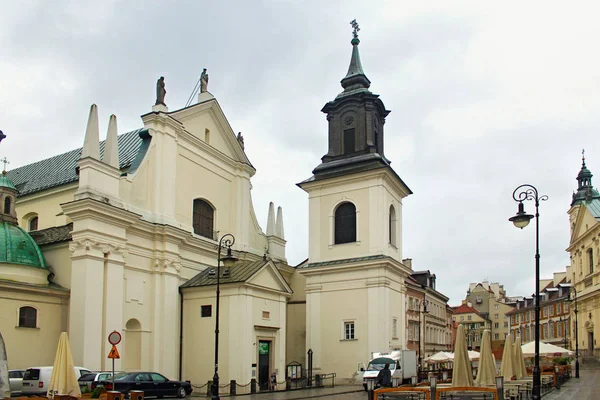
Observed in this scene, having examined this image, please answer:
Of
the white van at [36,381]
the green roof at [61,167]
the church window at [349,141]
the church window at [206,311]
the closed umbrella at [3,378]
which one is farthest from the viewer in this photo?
the church window at [349,141]

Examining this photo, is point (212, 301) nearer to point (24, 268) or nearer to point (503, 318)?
point (24, 268)

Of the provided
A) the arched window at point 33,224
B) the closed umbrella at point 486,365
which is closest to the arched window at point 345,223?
the arched window at point 33,224

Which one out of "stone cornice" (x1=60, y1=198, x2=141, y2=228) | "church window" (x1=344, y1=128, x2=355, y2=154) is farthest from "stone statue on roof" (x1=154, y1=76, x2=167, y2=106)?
"church window" (x1=344, y1=128, x2=355, y2=154)

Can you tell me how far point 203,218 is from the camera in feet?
111

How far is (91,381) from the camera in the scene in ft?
71.4

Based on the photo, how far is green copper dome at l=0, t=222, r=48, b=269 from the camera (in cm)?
2575

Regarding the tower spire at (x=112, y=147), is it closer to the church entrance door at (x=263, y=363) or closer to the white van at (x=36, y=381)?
the white van at (x=36, y=381)

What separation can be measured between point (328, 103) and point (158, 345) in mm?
18784

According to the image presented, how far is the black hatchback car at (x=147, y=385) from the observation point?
21.9 meters

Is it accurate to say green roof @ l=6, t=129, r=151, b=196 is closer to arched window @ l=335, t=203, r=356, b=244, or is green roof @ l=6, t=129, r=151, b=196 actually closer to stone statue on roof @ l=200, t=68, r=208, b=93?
stone statue on roof @ l=200, t=68, r=208, b=93

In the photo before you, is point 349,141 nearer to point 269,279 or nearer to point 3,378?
point 269,279

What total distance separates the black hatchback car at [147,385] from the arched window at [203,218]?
33.8 feet

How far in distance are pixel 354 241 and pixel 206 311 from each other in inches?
432

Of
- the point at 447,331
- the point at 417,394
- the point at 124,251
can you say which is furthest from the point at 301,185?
the point at 447,331
